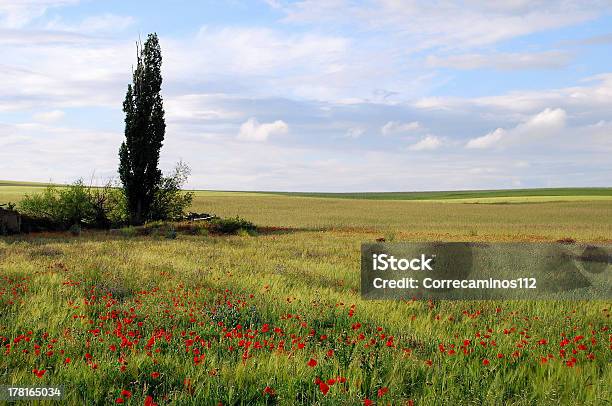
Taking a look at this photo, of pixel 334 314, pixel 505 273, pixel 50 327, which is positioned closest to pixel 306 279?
pixel 334 314

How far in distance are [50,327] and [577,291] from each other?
10.1 metres

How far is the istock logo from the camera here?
49.6 ft

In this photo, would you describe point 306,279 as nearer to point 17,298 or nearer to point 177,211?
point 17,298

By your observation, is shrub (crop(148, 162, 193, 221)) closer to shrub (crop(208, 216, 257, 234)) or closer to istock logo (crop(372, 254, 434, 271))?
shrub (crop(208, 216, 257, 234))

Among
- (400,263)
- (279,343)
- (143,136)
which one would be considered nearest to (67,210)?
(143,136)

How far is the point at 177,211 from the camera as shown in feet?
122
